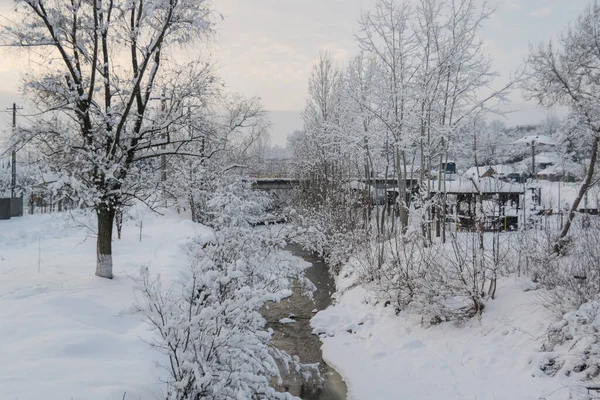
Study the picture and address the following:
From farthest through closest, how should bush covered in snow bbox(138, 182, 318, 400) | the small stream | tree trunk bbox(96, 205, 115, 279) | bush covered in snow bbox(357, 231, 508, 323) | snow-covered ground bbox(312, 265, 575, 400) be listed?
tree trunk bbox(96, 205, 115, 279) < bush covered in snow bbox(357, 231, 508, 323) < the small stream < snow-covered ground bbox(312, 265, 575, 400) < bush covered in snow bbox(138, 182, 318, 400)

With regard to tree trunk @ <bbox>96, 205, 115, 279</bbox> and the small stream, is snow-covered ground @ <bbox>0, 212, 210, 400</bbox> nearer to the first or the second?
tree trunk @ <bbox>96, 205, 115, 279</bbox>

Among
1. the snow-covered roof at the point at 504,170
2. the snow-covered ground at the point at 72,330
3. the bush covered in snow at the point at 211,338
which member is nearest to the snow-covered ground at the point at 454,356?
the bush covered in snow at the point at 211,338

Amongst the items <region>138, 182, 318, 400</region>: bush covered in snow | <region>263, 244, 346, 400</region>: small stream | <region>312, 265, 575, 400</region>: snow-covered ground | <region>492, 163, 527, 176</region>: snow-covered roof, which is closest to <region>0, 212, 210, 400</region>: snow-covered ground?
<region>138, 182, 318, 400</region>: bush covered in snow

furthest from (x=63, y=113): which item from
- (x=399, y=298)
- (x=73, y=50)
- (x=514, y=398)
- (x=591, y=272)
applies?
(x=591, y=272)

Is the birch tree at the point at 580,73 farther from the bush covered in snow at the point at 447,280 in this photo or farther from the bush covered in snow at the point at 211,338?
the bush covered in snow at the point at 211,338

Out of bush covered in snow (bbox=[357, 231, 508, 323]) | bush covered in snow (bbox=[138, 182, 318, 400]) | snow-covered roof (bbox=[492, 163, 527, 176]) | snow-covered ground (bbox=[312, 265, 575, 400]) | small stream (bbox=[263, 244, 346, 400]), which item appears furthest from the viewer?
snow-covered roof (bbox=[492, 163, 527, 176])

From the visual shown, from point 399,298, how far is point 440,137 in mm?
6881

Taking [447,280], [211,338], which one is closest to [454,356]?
[447,280]

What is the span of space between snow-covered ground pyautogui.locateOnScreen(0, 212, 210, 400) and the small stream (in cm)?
305

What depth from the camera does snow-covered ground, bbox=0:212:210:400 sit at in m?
4.49

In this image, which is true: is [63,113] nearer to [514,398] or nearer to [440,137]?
[514,398]

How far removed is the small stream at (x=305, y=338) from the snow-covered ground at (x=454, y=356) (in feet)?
0.84

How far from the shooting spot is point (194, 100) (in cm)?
1065

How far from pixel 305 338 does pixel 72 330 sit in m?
5.91
